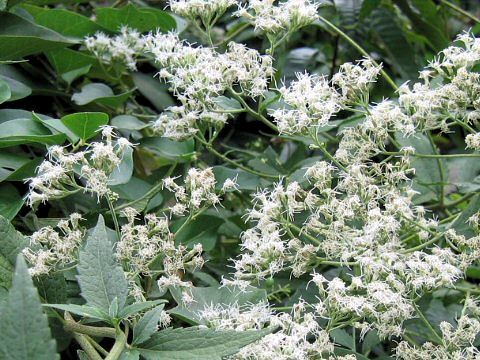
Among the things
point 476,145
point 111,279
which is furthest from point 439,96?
point 111,279

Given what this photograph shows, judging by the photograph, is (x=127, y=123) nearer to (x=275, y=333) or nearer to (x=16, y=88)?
(x=16, y=88)

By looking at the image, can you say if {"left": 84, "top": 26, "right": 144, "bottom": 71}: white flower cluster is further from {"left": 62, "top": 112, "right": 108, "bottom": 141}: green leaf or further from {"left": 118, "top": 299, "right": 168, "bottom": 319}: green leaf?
{"left": 118, "top": 299, "right": 168, "bottom": 319}: green leaf

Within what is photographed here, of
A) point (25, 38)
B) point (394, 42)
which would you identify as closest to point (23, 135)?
point (25, 38)

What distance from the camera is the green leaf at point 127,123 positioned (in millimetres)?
987

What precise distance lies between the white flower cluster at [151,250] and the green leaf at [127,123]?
0.73 ft

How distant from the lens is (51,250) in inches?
30.1

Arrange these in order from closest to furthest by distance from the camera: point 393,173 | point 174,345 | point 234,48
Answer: point 174,345 < point 393,173 < point 234,48

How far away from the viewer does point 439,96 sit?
87 centimetres

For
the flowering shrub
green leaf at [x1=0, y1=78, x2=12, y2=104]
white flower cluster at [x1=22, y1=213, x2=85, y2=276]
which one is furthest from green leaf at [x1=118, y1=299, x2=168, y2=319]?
green leaf at [x1=0, y1=78, x2=12, y2=104]

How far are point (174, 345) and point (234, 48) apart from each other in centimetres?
46

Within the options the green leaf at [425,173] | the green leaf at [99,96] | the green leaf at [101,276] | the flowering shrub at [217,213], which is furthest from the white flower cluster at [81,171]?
the green leaf at [425,173]

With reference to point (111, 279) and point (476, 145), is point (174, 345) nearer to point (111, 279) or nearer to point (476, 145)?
point (111, 279)

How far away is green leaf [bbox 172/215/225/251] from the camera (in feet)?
2.97

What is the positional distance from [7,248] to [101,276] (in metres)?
0.13
